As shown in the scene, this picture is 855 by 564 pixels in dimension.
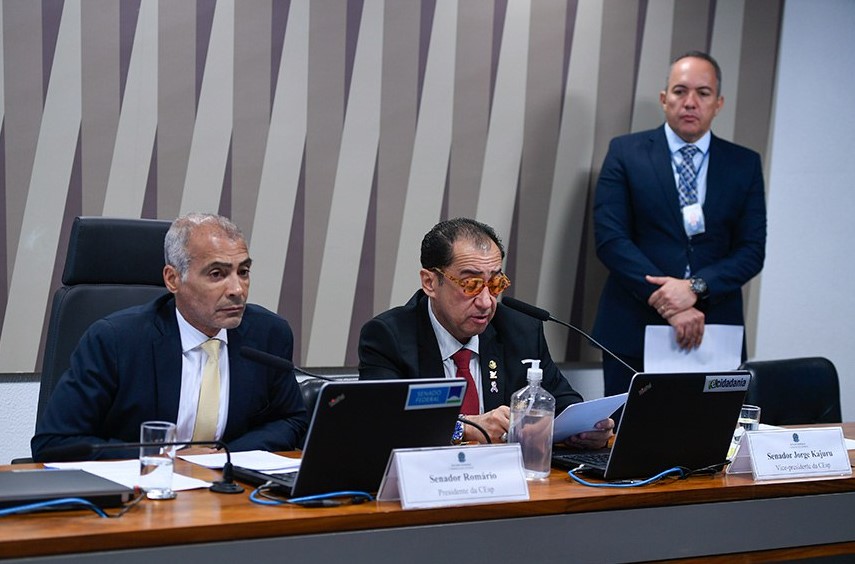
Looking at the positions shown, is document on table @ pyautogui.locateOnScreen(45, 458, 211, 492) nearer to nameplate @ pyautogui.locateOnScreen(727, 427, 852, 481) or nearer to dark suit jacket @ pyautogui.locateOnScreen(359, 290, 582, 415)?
dark suit jacket @ pyautogui.locateOnScreen(359, 290, 582, 415)

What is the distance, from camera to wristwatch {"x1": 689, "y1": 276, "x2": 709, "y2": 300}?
13.2ft

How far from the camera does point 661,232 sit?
4.13 metres

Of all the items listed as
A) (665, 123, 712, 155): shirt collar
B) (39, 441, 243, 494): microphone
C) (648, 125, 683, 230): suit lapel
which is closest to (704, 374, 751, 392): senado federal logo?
(39, 441, 243, 494): microphone

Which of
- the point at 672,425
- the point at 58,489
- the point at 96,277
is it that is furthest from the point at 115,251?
the point at 672,425

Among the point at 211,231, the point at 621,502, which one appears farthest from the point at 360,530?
the point at 211,231

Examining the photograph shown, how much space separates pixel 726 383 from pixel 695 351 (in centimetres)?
Answer: 185

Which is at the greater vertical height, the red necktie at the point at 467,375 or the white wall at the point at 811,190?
the white wall at the point at 811,190

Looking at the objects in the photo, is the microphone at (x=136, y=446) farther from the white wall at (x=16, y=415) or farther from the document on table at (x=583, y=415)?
the white wall at (x=16, y=415)

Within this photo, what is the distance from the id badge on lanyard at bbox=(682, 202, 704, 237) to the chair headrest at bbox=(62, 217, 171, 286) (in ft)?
6.73

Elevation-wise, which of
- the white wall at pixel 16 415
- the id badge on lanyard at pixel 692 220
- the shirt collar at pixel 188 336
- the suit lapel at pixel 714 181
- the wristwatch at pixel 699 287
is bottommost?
the white wall at pixel 16 415

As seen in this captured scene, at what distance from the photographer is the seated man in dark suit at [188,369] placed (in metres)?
2.54

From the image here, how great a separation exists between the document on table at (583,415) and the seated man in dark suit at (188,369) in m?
0.66

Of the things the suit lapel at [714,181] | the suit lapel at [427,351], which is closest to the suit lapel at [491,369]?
the suit lapel at [427,351]

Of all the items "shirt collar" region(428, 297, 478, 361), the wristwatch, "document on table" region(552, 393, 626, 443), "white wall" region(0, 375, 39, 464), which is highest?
the wristwatch
